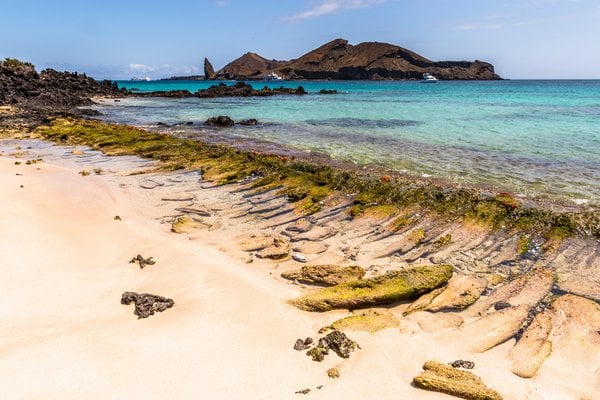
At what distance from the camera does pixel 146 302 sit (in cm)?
607

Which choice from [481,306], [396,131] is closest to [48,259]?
[481,306]

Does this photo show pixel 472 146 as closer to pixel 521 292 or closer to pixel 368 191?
pixel 368 191

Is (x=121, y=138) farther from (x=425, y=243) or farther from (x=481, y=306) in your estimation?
(x=481, y=306)

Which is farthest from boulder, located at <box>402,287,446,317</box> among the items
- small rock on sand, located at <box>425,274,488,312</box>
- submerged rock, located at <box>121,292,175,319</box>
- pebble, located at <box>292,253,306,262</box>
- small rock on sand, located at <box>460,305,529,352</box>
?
submerged rock, located at <box>121,292,175,319</box>

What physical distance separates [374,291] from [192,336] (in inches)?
121

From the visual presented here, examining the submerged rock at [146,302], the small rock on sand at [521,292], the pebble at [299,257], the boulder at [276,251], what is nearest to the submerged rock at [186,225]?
the boulder at [276,251]

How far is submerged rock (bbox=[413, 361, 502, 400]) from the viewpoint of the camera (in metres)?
4.27

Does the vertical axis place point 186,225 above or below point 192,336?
above

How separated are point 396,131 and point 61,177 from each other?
70.9 feet

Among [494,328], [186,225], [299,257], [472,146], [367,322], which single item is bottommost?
[494,328]

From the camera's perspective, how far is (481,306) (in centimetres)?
635

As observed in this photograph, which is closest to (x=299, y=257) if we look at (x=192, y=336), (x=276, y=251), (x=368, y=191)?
(x=276, y=251)

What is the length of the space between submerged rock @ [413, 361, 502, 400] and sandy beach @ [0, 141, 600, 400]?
0.42 ft

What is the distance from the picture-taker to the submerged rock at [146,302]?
589 centimetres
